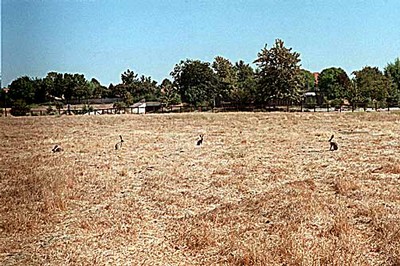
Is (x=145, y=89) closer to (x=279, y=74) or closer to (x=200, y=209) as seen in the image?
(x=279, y=74)

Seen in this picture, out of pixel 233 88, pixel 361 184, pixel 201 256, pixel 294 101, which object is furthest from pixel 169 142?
pixel 233 88

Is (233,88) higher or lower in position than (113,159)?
higher

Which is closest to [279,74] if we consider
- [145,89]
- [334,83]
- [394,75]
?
[334,83]

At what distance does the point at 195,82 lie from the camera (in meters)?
61.7

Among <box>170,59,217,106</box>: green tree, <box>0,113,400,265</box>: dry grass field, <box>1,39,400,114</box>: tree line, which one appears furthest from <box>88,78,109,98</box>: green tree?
<box>0,113,400,265</box>: dry grass field

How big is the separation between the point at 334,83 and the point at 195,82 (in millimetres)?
19501

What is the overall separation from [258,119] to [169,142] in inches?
572

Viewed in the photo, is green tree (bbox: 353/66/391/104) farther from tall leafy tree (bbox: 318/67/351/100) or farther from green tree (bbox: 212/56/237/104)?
green tree (bbox: 212/56/237/104)

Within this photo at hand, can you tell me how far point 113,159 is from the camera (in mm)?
13281

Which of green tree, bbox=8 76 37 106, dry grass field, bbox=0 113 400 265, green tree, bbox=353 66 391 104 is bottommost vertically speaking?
dry grass field, bbox=0 113 400 265

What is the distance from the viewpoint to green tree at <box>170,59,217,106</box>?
196 ft

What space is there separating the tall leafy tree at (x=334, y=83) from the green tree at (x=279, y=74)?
6.88 m

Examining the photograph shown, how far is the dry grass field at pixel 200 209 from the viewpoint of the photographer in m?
5.26

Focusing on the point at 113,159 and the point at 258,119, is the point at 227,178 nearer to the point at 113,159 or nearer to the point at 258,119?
the point at 113,159
